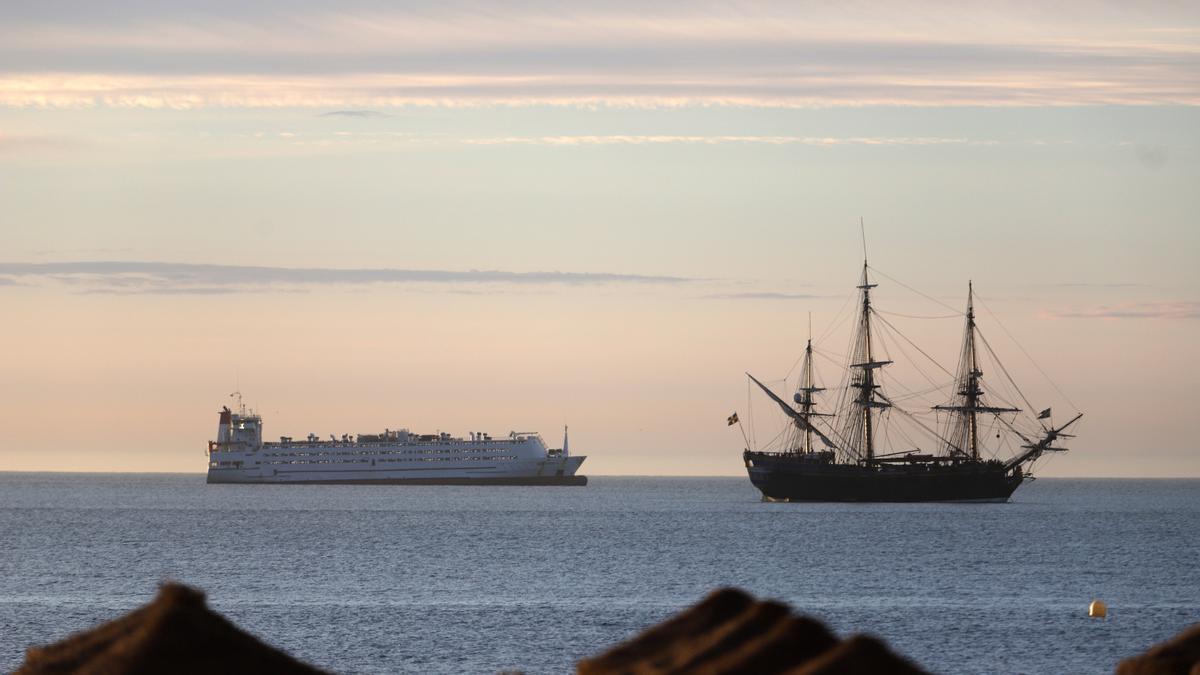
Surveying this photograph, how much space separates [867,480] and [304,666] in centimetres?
16915

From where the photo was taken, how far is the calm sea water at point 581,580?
211 feet

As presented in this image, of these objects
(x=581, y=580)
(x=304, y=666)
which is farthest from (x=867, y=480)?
(x=304, y=666)

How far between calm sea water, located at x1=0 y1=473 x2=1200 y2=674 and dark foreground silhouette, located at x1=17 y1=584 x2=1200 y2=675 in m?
36.1

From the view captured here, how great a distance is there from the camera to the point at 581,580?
93500mm

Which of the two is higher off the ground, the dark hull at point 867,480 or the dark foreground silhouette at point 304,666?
the dark hull at point 867,480

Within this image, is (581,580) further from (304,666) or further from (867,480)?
(867,480)

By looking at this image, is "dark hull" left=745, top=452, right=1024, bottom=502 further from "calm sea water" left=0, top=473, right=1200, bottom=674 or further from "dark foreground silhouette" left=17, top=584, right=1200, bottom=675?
"dark foreground silhouette" left=17, top=584, right=1200, bottom=675

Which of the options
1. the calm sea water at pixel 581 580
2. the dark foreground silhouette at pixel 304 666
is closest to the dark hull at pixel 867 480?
the calm sea water at pixel 581 580

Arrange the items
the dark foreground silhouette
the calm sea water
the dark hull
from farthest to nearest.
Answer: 1. the dark hull
2. the calm sea water
3. the dark foreground silhouette

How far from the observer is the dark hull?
186 m

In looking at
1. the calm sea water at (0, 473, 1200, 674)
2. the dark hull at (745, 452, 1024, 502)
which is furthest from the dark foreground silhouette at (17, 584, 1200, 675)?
the dark hull at (745, 452, 1024, 502)

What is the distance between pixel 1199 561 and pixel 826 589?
38677 millimetres

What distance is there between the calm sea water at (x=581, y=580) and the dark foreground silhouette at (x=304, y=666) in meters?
36.1

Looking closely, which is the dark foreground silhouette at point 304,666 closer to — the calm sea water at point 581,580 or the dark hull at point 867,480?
the calm sea water at point 581,580
